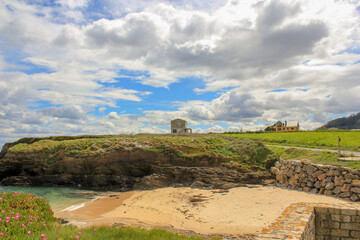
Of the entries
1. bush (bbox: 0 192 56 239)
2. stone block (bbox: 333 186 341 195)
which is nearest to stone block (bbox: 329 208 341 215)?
stone block (bbox: 333 186 341 195)

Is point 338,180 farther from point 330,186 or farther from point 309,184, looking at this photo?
point 309,184

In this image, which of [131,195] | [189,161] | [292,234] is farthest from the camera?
[189,161]

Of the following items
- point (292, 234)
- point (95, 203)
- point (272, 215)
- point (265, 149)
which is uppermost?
point (265, 149)

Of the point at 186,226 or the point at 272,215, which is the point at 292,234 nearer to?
the point at 272,215

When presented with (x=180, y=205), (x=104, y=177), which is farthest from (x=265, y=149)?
(x=104, y=177)

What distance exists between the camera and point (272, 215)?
10.3m

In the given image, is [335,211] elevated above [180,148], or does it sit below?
below

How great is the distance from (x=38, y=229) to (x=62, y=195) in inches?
477

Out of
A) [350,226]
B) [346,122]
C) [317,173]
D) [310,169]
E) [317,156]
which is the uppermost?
[346,122]

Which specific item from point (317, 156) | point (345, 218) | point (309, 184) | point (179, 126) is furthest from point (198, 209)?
point (179, 126)

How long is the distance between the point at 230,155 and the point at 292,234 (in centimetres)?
1386

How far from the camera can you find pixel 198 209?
12516 mm

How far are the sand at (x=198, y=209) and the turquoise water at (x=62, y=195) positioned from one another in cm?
133

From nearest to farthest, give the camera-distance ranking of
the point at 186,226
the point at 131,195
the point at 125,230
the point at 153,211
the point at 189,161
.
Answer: the point at 125,230 → the point at 186,226 → the point at 153,211 → the point at 131,195 → the point at 189,161
